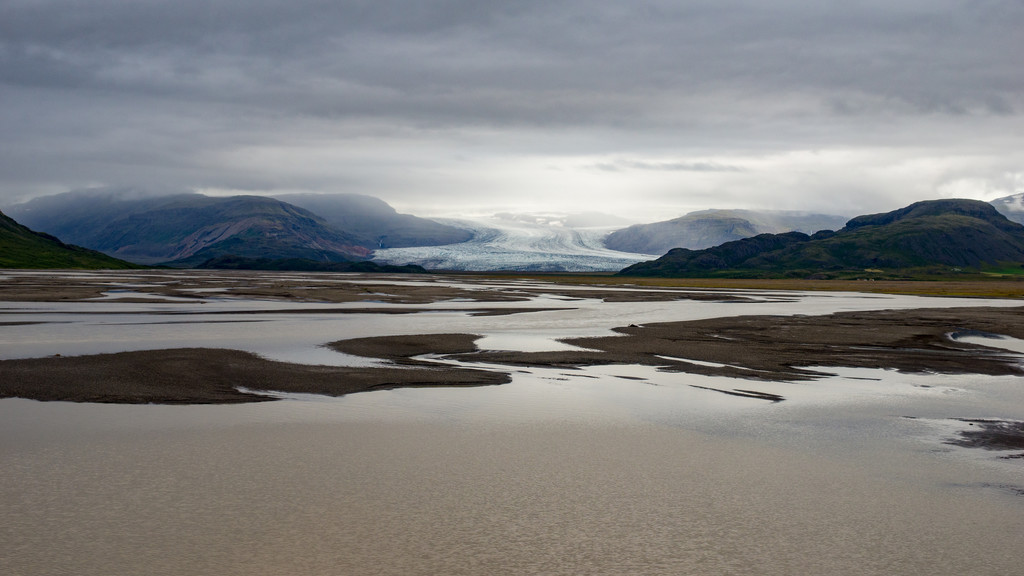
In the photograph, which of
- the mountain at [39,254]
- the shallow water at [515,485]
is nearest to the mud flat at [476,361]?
the shallow water at [515,485]

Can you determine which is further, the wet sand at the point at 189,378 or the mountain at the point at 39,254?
the mountain at the point at 39,254

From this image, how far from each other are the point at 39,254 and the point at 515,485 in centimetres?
17024

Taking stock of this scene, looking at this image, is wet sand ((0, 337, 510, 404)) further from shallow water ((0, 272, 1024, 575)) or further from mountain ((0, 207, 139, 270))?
mountain ((0, 207, 139, 270))

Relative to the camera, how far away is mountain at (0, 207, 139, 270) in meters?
145

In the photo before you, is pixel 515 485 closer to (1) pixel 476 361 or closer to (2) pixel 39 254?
(1) pixel 476 361

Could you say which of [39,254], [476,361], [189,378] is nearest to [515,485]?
[189,378]

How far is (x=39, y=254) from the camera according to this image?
506 feet

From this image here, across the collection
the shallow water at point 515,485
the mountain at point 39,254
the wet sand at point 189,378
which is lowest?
the shallow water at point 515,485

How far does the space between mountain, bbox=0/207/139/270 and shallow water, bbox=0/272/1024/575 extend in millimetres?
146932

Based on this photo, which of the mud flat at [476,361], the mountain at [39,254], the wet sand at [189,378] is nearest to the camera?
the wet sand at [189,378]

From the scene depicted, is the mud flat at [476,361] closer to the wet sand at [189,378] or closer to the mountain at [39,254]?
the wet sand at [189,378]

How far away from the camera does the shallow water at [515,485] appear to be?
8.81m

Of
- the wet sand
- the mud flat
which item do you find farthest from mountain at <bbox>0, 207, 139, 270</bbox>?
the mud flat

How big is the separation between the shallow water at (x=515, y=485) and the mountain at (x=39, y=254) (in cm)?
14693
